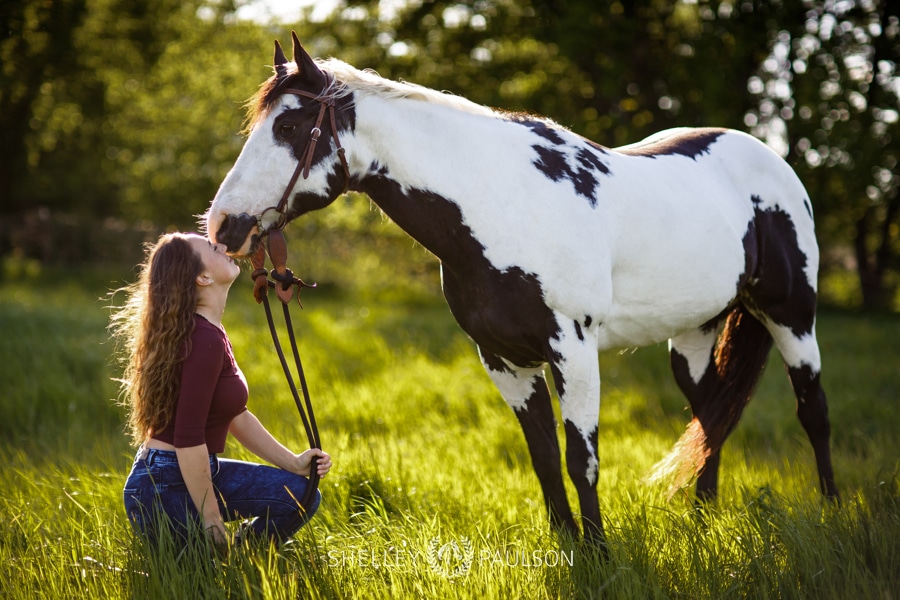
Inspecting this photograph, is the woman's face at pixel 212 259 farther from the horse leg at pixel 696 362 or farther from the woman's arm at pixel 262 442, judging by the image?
the horse leg at pixel 696 362

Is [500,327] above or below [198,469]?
above

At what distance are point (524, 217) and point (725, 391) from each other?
1.77m

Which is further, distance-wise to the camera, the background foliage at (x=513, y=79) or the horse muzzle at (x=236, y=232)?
the background foliage at (x=513, y=79)

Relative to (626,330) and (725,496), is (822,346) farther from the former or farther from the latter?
(626,330)

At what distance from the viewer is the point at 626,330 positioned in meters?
3.04

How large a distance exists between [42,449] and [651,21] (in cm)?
975

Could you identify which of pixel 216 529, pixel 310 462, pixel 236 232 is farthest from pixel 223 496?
pixel 236 232

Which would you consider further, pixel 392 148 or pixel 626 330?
pixel 626 330

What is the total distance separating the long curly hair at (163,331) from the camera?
99.2 inches

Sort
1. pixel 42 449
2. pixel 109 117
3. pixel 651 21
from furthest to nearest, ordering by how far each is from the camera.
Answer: pixel 109 117, pixel 651 21, pixel 42 449

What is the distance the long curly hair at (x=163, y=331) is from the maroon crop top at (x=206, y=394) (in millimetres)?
44

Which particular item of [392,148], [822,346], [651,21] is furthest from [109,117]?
[392,148]

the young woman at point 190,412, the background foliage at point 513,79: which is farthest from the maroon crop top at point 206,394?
the background foliage at point 513,79

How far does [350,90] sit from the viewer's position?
2.60 metres
